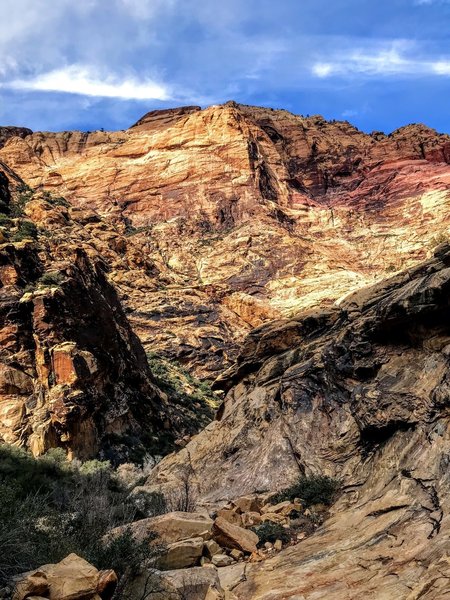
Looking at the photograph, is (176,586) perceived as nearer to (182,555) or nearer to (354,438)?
(182,555)

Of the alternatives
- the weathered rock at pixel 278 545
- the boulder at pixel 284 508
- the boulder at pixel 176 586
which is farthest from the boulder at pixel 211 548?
the boulder at pixel 284 508

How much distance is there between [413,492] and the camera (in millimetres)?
9219

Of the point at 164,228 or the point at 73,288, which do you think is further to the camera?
the point at 164,228

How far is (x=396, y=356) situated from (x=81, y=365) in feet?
61.0

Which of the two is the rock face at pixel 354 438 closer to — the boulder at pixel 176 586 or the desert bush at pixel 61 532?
the boulder at pixel 176 586

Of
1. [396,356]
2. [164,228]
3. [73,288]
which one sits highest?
[164,228]

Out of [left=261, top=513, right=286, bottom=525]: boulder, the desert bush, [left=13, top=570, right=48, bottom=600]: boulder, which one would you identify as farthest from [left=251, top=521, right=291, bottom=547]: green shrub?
[left=13, top=570, right=48, bottom=600]: boulder

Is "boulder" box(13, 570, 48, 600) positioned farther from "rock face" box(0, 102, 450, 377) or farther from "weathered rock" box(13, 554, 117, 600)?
"rock face" box(0, 102, 450, 377)

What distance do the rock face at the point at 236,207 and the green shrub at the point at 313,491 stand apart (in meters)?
35.5

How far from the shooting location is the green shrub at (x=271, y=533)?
10289 millimetres

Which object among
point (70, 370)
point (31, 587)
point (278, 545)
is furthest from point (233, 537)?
point (70, 370)

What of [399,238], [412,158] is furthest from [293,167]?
[399,238]

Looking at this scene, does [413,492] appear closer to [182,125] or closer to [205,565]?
[205,565]

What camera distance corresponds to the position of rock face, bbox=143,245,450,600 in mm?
7418
